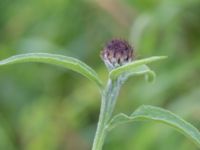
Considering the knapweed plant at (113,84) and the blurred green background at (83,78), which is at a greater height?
the knapweed plant at (113,84)

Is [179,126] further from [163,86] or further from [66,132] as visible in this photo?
[66,132]

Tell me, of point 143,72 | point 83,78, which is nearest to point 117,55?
point 143,72

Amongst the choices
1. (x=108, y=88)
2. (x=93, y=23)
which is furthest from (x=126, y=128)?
(x=108, y=88)

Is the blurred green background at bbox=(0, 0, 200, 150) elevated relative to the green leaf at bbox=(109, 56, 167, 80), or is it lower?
lower

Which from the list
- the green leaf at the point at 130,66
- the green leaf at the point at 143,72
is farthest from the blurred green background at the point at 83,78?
the green leaf at the point at 130,66

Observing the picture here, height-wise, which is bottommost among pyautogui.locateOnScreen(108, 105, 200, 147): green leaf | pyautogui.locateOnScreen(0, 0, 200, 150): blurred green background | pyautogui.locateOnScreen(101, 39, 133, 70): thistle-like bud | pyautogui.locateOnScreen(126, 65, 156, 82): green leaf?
pyautogui.locateOnScreen(0, 0, 200, 150): blurred green background

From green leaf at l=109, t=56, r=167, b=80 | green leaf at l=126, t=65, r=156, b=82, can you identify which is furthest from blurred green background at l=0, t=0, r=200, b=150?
green leaf at l=109, t=56, r=167, b=80

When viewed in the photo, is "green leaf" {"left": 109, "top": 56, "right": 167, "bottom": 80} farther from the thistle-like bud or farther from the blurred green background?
the blurred green background

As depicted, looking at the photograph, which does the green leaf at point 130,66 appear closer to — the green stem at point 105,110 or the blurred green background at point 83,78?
the green stem at point 105,110

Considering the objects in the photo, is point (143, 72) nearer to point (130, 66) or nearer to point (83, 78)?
point (130, 66)
